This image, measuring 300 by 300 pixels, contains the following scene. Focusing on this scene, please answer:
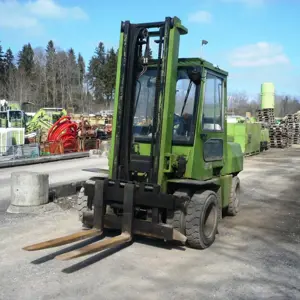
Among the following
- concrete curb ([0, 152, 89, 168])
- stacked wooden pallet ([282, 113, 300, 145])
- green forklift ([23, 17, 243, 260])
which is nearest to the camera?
green forklift ([23, 17, 243, 260])

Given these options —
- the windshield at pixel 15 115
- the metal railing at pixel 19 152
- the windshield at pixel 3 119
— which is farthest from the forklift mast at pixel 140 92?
the windshield at pixel 15 115

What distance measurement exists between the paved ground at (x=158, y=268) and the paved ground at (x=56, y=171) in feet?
10.2

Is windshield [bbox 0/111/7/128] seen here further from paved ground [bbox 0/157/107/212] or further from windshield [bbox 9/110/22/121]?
paved ground [bbox 0/157/107/212]

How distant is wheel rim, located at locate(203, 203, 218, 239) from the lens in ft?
22.2

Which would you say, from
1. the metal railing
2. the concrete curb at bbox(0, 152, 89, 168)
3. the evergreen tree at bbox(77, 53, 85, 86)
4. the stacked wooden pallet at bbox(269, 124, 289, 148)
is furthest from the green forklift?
the evergreen tree at bbox(77, 53, 85, 86)

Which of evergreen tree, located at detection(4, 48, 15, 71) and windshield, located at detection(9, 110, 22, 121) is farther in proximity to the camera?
evergreen tree, located at detection(4, 48, 15, 71)

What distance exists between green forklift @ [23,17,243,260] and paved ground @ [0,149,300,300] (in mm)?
374

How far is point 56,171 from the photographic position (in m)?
16.1

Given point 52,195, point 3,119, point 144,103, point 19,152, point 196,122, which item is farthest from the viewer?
point 3,119

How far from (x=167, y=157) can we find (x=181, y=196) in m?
0.67

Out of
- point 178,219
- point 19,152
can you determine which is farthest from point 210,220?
point 19,152

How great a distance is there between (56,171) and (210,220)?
33.8 feet

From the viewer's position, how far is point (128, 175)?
21.2 ft

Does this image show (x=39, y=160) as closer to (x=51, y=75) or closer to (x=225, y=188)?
(x=225, y=188)
